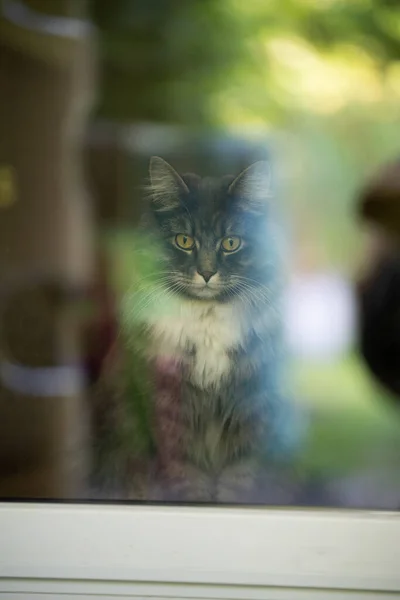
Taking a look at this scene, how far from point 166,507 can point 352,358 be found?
11.5 inches

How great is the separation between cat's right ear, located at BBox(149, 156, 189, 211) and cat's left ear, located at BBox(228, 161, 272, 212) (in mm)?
65

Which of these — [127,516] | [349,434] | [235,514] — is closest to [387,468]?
[349,434]

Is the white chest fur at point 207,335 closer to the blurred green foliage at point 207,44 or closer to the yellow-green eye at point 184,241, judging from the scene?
the yellow-green eye at point 184,241

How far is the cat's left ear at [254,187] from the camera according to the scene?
2.54ft

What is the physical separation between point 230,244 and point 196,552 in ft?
1.22

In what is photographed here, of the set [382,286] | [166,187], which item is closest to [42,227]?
[166,187]

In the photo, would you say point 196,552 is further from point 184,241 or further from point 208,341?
point 184,241

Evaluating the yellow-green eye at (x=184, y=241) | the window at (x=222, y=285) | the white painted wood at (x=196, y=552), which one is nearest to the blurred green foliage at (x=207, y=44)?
the window at (x=222, y=285)

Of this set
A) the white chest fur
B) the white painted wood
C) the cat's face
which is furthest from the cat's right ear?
the white painted wood

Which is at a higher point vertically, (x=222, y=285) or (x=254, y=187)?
(x=254, y=187)

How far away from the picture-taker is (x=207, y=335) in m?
0.77

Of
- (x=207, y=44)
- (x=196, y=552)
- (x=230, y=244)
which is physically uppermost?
(x=207, y=44)

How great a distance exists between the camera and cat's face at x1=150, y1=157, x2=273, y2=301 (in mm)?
766

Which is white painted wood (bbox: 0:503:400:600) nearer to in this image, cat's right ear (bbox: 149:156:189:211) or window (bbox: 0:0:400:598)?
window (bbox: 0:0:400:598)
